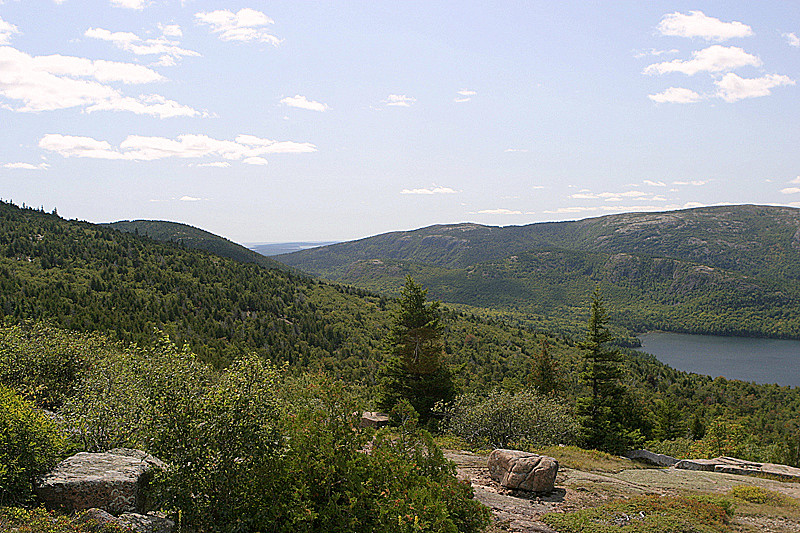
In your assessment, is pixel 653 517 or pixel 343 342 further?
pixel 343 342

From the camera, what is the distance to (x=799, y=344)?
18312 centimetres

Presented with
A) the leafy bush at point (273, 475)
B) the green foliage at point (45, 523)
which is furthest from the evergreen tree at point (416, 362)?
the green foliage at point (45, 523)

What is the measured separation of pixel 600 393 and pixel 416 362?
16.2 m

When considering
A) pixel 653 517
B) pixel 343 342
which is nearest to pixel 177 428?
pixel 653 517

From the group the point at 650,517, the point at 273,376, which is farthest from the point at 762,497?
the point at 273,376

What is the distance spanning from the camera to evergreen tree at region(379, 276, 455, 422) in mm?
32562

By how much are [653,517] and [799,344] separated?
762 ft

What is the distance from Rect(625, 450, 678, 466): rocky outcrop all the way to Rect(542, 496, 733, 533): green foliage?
15505 mm

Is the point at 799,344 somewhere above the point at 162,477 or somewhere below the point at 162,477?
below

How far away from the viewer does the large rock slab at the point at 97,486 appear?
877 cm

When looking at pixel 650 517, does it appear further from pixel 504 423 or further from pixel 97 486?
pixel 97 486

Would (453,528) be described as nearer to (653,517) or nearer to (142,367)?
(142,367)

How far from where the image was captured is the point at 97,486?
28.8ft

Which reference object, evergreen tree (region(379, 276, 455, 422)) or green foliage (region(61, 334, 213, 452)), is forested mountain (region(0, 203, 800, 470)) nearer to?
evergreen tree (region(379, 276, 455, 422))
